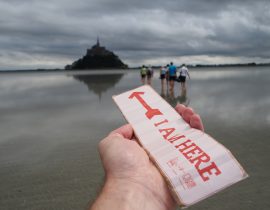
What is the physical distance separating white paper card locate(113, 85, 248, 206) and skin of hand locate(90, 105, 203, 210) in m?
0.11

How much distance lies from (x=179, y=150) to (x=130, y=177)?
435 mm

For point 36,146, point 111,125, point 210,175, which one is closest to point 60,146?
point 36,146

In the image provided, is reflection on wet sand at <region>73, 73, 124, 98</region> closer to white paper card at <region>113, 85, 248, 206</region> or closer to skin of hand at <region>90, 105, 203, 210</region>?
white paper card at <region>113, 85, 248, 206</region>

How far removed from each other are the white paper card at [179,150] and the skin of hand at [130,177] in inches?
4.4

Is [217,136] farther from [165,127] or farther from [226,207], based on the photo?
[165,127]

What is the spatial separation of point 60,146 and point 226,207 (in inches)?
152

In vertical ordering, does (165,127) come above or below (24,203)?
above

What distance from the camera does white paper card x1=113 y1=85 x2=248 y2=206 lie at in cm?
185

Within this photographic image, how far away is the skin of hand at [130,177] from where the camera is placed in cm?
198

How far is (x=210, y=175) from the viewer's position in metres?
1.89

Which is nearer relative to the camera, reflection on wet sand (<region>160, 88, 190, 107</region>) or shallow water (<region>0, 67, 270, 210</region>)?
shallow water (<region>0, 67, 270, 210</region>)

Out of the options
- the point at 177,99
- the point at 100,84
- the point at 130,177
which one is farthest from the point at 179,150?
the point at 100,84

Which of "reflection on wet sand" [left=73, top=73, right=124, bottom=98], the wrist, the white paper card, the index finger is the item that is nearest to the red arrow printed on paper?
the white paper card

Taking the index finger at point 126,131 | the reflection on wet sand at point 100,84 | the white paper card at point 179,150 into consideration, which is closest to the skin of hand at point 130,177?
the index finger at point 126,131
